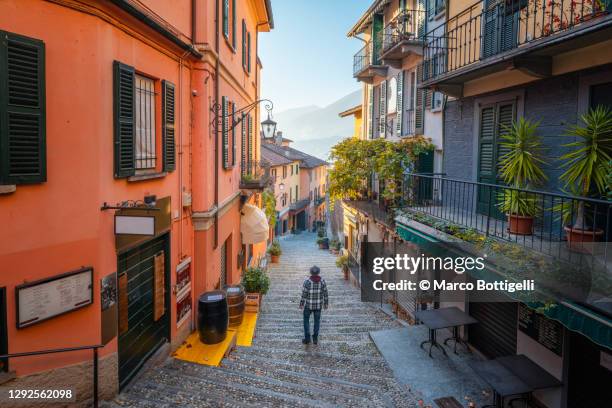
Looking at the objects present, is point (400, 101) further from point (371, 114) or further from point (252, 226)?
point (252, 226)

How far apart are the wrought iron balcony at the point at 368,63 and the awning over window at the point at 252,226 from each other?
322 inches

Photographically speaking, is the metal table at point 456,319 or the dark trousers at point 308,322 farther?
the dark trousers at point 308,322

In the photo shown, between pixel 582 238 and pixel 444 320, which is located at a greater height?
pixel 582 238

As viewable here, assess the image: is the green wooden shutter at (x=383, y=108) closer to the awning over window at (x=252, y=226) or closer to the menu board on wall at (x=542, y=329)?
the awning over window at (x=252, y=226)

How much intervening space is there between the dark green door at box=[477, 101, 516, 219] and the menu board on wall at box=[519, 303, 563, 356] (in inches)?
90.2

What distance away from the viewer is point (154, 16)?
22.8ft

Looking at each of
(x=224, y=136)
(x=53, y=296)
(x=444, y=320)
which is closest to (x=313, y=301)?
(x=444, y=320)

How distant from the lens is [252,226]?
572 inches

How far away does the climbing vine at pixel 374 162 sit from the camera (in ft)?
39.6

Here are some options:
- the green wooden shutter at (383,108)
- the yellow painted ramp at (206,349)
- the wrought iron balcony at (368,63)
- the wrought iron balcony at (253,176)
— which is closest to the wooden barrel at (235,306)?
the yellow painted ramp at (206,349)

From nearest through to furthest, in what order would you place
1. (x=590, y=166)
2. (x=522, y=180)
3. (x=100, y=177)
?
(x=100, y=177)
(x=590, y=166)
(x=522, y=180)

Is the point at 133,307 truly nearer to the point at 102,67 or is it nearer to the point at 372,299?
the point at 102,67

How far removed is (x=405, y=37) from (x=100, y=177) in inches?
443

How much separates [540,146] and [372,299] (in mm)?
8892
